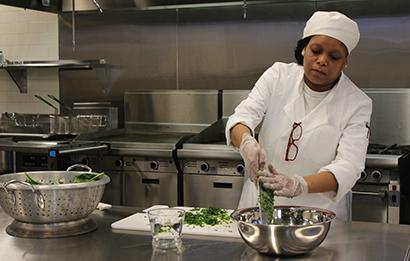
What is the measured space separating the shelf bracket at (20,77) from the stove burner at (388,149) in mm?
3128

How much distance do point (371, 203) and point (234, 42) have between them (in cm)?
181

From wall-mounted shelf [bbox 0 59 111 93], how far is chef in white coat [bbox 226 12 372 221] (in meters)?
2.56

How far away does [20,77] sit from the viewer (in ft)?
17.6

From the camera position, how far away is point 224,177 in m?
3.98

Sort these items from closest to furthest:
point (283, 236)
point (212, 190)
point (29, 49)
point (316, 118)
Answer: point (283, 236), point (316, 118), point (212, 190), point (29, 49)

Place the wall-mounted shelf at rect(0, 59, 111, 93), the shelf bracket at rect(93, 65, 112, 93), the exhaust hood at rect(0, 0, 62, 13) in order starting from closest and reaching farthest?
1. the exhaust hood at rect(0, 0, 62, 13)
2. the wall-mounted shelf at rect(0, 59, 111, 93)
3. the shelf bracket at rect(93, 65, 112, 93)

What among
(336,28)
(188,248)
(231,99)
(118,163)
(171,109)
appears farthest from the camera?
(171,109)

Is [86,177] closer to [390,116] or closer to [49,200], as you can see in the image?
[49,200]

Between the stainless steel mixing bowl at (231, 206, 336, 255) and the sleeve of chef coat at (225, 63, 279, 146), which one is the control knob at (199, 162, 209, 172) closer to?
the sleeve of chef coat at (225, 63, 279, 146)

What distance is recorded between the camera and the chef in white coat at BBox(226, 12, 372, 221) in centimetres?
243

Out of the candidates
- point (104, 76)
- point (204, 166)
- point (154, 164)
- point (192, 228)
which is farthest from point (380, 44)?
point (192, 228)

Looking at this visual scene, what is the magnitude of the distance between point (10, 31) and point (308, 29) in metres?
3.67

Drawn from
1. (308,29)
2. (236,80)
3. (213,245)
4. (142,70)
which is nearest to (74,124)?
(142,70)

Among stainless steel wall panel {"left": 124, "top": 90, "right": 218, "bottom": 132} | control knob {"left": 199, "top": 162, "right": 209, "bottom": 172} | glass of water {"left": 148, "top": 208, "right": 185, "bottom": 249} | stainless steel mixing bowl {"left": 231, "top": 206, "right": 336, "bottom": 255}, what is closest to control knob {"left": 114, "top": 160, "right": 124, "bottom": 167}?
control knob {"left": 199, "top": 162, "right": 209, "bottom": 172}
